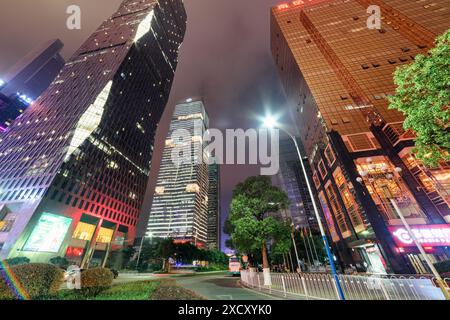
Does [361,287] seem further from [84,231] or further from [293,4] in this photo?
[293,4]

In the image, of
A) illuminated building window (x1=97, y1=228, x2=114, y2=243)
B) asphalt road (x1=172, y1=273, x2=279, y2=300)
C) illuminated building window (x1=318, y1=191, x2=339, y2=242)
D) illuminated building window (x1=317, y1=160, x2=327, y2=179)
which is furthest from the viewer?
illuminated building window (x1=97, y1=228, x2=114, y2=243)

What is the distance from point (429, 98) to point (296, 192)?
89206 millimetres

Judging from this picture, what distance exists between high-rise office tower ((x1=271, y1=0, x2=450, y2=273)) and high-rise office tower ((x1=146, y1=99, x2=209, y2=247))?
11536 centimetres

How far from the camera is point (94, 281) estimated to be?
28.5ft

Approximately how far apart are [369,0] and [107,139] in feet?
288

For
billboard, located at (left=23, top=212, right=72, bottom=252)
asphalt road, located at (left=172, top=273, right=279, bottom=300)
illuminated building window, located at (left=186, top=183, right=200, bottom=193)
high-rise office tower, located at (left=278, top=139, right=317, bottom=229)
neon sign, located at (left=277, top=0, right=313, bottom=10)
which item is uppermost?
neon sign, located at (left=277, top=0, right=313, bottom=10)

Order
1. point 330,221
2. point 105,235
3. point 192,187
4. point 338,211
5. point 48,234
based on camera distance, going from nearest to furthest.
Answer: point 338,211 → point 330,221 → point 48,234 → point 105,235 → point 192,187

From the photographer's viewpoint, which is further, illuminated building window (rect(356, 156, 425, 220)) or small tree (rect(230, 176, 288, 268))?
illuminated building window (rect(356, 156, 425, 220))

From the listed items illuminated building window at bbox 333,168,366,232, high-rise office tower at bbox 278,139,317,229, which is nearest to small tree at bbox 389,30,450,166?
illuminated building window at bbox 333,168,366,232

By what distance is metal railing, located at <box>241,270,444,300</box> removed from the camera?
7.74 meters

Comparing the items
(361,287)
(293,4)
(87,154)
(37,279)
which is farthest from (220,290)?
(293,4)

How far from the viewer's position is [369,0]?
4819 cm

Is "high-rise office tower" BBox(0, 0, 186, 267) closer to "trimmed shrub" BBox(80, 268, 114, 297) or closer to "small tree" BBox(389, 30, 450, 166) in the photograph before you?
"trimmed shrub" BBox(80, 268, 114, 297)
